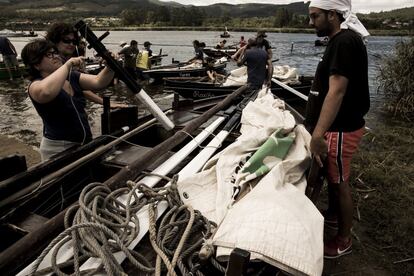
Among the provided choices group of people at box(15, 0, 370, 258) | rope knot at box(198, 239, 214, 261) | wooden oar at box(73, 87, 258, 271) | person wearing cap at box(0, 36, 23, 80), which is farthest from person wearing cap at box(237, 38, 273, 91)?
person wearing cap at box(0, 36, 23, 80)

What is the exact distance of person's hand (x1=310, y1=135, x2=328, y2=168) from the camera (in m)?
2.86

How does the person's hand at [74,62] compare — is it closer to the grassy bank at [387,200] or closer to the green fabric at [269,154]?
the green fabric at [269,154]

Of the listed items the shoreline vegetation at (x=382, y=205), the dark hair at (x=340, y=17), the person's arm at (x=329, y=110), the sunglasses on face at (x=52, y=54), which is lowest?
the shoreline vegetation at (x=382, y=205)

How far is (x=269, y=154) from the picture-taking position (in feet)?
Result: 9.62

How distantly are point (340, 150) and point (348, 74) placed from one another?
72 cm

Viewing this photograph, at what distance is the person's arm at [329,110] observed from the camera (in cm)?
273

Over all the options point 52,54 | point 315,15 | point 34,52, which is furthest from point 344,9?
point 34,52

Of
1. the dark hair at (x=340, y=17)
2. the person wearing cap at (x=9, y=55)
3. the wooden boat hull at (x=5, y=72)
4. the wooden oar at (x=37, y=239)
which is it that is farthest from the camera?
the wooden boat hull at (x=5, y=72)

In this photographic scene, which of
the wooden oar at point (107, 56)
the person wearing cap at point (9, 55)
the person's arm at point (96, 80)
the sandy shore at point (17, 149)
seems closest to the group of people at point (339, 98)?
the wooden oar at point (107, 56)

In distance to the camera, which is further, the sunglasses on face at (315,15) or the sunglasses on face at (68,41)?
the sunglasses on face at (68,41)

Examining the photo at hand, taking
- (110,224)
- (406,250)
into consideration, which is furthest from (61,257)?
(406,250)

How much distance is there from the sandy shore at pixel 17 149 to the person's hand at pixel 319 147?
612 centimetres

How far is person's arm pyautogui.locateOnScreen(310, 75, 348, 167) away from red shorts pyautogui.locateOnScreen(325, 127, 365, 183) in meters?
0.17

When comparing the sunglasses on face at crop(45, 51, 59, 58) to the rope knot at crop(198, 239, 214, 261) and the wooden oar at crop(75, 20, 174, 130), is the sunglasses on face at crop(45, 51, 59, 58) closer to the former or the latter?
the wooden oar at crop(75, 20, 174, 130)
